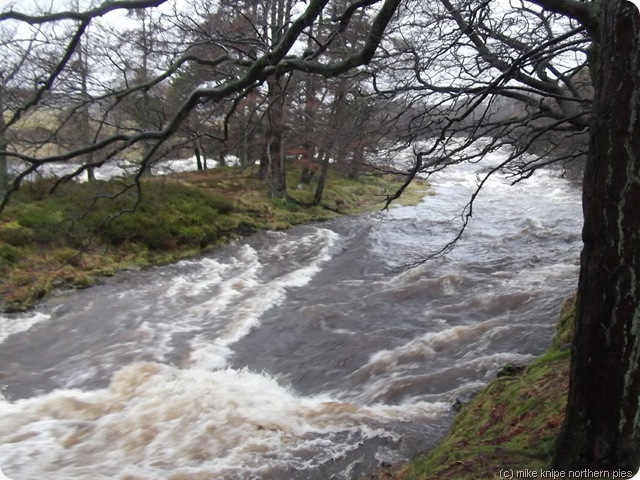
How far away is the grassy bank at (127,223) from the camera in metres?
9.92

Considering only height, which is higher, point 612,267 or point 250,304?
point 612,267

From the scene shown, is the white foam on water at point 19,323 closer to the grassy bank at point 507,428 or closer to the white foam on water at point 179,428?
the white foam on water at point 179,428

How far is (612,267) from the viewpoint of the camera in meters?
2.04

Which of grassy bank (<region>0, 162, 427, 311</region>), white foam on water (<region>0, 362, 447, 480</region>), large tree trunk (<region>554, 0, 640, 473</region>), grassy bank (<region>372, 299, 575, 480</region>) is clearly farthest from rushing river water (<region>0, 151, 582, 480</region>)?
large tree trunk (<region>554, 0, 640, 473</region>)

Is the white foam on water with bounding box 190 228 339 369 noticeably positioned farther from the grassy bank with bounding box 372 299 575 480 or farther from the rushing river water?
the grassy bank with bounding box 372 299 575 480

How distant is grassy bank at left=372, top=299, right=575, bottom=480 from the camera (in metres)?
2.91

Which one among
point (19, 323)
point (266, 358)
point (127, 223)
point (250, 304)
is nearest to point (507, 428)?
point (266, 358)

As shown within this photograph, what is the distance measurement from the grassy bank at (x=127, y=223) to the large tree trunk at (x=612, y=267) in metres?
4.34

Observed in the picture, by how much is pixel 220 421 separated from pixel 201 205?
1039 cm

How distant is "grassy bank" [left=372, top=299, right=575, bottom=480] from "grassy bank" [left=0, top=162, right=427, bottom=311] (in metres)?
2.90

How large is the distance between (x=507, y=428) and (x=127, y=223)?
1106cm

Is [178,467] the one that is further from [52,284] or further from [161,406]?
[52,284]

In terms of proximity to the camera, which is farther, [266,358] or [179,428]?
[266,358]

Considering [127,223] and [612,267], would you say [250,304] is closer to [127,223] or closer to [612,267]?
[127,223]
